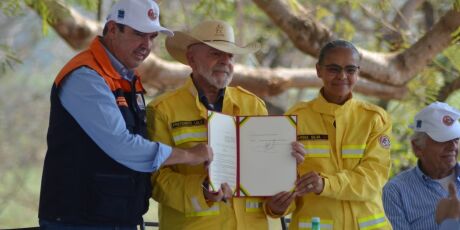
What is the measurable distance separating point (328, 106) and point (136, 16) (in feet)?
3.73

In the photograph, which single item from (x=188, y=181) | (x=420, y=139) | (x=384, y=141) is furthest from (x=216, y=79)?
(x=420, y=139)

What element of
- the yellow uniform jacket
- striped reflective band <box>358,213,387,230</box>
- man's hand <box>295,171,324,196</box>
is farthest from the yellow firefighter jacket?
the yellow uniform jacket

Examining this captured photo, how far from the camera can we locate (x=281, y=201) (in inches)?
190

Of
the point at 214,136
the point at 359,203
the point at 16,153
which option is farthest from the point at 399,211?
the point at 16,153

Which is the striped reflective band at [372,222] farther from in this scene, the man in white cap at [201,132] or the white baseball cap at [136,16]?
the white baseball cap at [136,16]

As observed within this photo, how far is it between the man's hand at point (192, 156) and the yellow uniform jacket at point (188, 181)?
0.21m

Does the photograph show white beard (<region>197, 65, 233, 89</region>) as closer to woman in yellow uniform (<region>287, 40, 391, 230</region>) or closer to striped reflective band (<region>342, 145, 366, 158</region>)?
woman in yellow uniform (<region>287, 40, 391, 230</region>)

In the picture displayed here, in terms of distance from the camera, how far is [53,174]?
14.4 ft

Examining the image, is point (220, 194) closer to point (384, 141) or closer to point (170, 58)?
point (384, 141)

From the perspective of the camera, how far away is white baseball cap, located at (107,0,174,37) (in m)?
4.52

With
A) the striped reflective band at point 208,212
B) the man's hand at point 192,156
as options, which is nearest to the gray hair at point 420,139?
the striped reflective band at point 208,212

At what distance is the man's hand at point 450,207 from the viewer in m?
5.04

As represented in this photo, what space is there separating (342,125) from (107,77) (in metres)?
1.28

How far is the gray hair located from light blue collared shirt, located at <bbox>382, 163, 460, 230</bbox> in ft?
0.48
